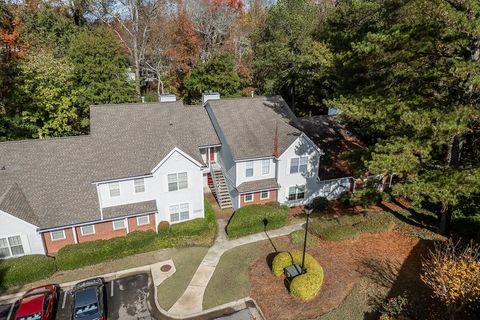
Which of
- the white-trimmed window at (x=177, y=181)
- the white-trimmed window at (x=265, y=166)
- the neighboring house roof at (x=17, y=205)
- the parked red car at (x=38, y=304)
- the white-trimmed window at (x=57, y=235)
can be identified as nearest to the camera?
the parked red car at (x=38, y=304)

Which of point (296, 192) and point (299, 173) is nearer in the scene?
point (299, 173)

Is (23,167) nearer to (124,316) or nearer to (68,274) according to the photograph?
(68,274)

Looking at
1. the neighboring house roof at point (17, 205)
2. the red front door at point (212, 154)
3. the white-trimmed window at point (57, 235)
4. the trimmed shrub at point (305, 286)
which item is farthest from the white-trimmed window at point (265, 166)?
the neighboring house roof at point (17, 205)

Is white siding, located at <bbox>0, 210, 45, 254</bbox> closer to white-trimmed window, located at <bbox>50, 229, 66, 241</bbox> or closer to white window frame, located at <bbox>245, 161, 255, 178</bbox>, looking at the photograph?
white-trimmed window, located at <bbox>50, 229, 66, 241</bbox>

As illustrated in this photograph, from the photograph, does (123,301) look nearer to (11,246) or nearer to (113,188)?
(113,188)

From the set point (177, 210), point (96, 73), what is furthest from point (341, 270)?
point (96, 73)

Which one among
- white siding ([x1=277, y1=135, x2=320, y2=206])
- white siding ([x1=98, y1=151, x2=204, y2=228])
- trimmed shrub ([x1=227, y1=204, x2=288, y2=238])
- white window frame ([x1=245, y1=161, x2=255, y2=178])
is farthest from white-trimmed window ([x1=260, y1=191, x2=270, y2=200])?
white siding ([x1=98, y1=151, x2=204, y2=228])

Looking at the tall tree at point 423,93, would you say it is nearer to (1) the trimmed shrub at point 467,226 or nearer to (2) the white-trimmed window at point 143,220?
(1) the trimmed shrub at point 467,226
